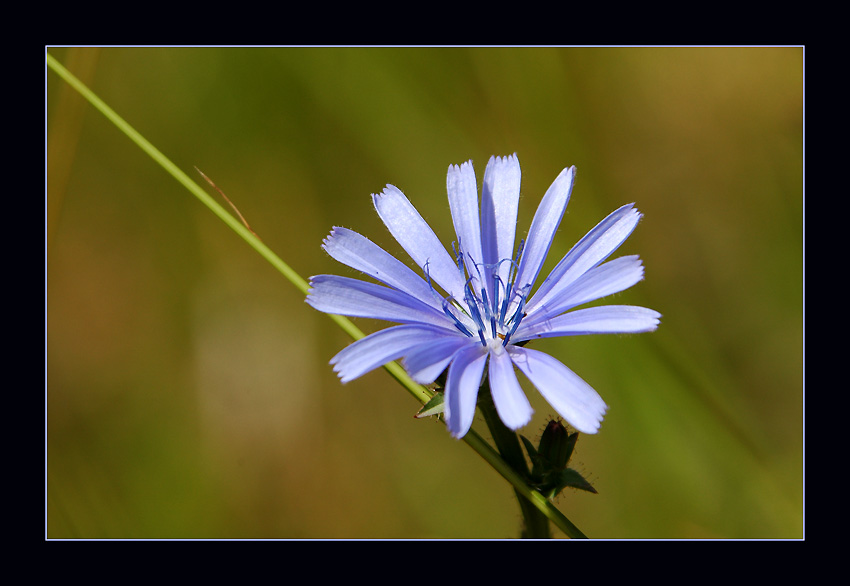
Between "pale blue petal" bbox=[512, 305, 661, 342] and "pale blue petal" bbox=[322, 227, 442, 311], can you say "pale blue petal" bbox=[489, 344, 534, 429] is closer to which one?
"pale blue petal" bbox=[512, 305, 661, 342]

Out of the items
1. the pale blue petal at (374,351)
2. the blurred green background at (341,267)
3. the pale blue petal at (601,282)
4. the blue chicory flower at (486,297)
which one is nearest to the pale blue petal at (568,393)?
the blue chicory flower at (486,297)

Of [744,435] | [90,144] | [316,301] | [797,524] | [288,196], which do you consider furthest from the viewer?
[288,196]

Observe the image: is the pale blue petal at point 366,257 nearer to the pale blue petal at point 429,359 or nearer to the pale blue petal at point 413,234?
the pale blue petal at point 413,234

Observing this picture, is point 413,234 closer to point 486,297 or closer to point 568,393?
point 486,297

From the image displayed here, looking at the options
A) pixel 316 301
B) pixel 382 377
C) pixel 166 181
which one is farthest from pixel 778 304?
pixel 166 181

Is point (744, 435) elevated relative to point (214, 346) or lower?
lower

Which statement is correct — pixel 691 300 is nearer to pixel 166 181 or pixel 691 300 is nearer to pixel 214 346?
pixel 214 346

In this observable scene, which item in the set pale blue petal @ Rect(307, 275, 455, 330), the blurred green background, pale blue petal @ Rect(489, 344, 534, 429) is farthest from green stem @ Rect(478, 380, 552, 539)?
the blurred green background
